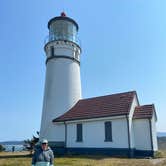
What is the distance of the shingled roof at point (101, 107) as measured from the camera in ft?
56.3

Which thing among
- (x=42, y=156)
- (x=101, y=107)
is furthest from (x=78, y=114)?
(x=42, y=156)

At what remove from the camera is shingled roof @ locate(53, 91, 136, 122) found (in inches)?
675

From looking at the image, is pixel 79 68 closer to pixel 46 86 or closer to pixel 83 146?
pixel 46 86

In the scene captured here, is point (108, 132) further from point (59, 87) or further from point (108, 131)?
point (59, 87)

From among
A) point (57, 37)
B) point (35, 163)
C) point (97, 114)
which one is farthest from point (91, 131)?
point (35, 163)

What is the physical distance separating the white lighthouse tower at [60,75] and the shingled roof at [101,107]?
35.2 inches

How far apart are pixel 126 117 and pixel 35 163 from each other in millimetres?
11207

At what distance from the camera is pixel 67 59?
21.4m

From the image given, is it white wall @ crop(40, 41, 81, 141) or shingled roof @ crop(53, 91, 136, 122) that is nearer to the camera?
shingled roof @ crop(53, 91, 136, 122)

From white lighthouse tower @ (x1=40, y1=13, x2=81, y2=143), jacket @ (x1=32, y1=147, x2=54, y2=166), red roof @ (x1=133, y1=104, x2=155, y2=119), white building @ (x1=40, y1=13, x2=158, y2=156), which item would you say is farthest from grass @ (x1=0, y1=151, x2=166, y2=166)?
jacket @ (x1=32, y1=147, x2=54, y2=166)

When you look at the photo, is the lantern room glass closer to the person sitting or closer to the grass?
the grass

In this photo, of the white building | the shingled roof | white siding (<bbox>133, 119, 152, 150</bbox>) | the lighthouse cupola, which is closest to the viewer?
white siding (<bbox>133, 119, 152, 150</bbox>)

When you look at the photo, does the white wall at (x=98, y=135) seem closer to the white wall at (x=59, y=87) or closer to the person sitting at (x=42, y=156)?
the white wall at (x=59, y=87)

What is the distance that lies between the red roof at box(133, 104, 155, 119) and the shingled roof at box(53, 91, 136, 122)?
915mm
